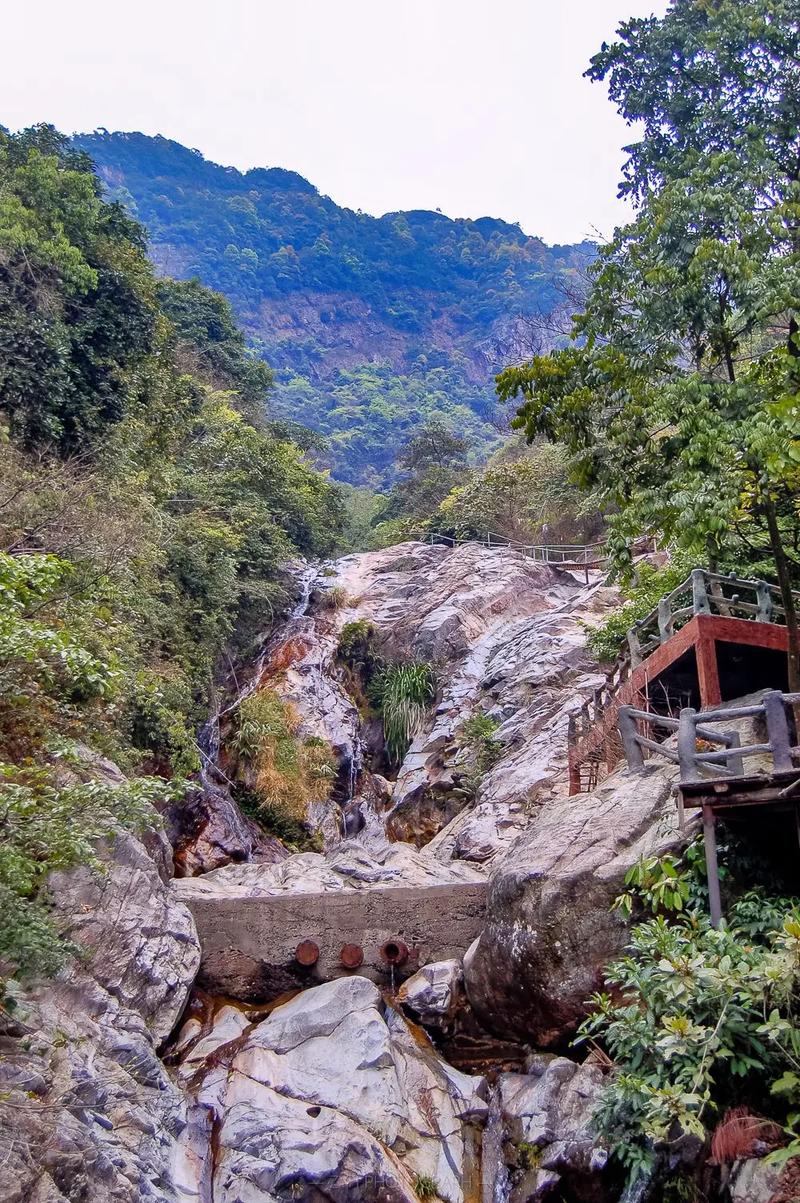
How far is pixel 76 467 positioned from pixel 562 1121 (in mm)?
11394

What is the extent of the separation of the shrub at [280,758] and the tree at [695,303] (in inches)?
371

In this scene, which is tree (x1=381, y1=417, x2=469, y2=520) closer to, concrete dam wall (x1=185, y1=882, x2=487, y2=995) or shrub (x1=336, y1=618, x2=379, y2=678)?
shrub (x1=336, y1=618, x2=379, y2=678)

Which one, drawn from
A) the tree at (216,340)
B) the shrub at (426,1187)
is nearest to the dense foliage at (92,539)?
the shrub at (426,1187)

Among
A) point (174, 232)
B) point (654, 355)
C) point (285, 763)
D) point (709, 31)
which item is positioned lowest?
point (285, 763)

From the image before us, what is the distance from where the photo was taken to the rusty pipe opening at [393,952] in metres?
9.94

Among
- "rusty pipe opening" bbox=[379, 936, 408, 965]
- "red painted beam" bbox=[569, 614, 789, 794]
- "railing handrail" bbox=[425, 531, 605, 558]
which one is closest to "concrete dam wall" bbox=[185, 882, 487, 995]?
"rusty pipe opening" bbox=[379, 936, 408, 965]

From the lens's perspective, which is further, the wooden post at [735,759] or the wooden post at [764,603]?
the wooden post at [764,603]

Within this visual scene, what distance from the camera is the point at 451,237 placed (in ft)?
333

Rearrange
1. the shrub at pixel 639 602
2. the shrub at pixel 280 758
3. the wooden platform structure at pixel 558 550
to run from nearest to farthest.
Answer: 1. the shrub at pixel 639 602
2. the shrub at pixel 280 758
3. the wooden platform structure at pixel 558 550

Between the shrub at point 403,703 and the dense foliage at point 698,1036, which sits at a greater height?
the shrub at point 403,703

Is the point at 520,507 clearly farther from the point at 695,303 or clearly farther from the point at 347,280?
the point at 347,280

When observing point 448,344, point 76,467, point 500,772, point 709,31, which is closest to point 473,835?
point 500,772

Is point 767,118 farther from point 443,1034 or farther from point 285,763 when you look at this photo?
point 285,763

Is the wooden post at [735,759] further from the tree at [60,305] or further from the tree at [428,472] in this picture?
the tree at [428,472]
